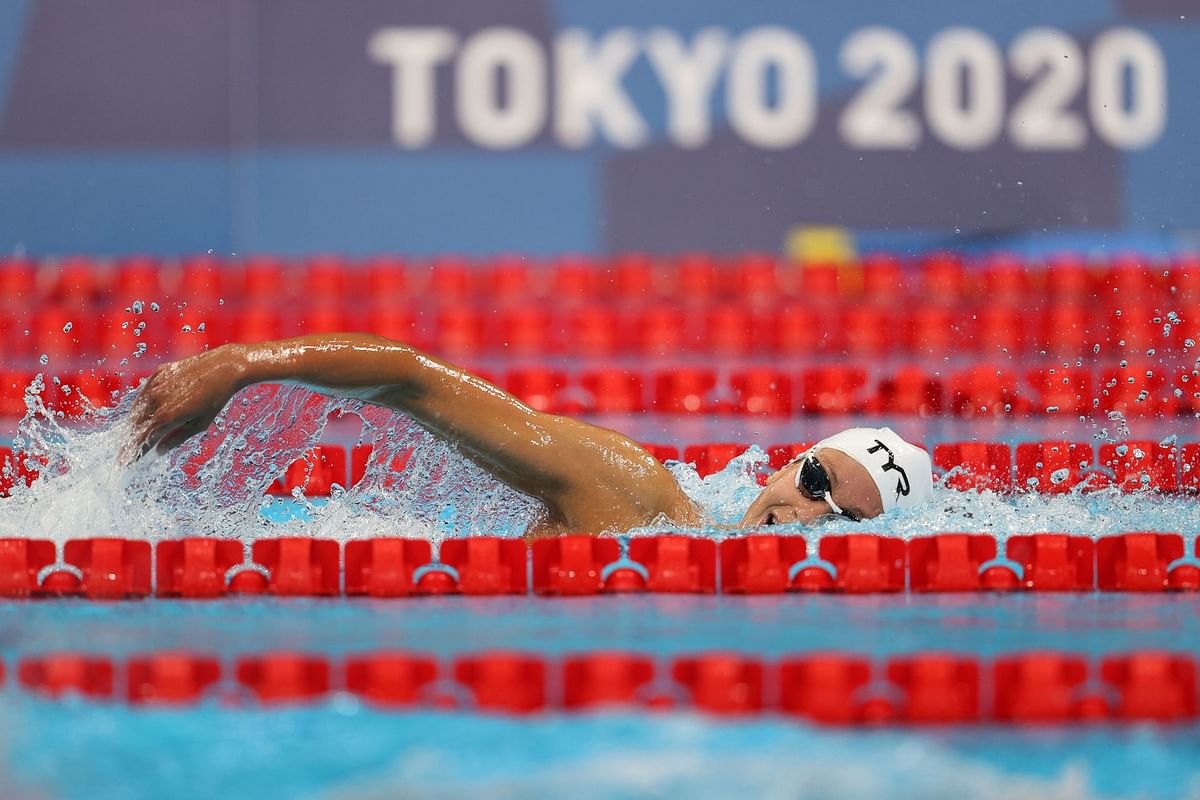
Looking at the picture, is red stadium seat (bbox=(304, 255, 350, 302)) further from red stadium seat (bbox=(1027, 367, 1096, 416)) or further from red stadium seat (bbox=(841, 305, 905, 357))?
red stadium seat (bbox=(1027, 367, 1096, 416))

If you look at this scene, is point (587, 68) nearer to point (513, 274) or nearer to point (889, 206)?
point (513, 274)

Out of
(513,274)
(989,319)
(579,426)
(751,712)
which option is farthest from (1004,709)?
(513,274)

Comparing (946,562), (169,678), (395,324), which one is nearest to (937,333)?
(395,324)

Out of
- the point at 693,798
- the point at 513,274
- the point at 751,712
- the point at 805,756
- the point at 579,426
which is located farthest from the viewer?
the point at 513,274

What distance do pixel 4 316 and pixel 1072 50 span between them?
4.69 metres

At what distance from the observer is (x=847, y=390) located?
5328mm

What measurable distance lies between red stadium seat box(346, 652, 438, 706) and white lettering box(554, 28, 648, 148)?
4446mm

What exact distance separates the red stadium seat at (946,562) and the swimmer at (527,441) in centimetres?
21

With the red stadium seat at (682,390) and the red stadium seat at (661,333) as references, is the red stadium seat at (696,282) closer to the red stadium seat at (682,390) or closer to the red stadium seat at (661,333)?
the red stadium seat at (661,333)

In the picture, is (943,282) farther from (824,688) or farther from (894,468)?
(824,688)

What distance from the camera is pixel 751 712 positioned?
2430 mm

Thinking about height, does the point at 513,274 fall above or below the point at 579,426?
above

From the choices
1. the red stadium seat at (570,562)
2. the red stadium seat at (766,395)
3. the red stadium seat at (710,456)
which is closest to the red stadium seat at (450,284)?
the red stadium seat at (766,395)

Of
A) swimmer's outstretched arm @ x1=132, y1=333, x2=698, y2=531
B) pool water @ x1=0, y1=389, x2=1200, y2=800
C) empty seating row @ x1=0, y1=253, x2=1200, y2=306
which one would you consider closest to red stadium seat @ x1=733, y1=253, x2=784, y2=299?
empty seating row @ x1=0, y1=253, x2=1200, y2=306
